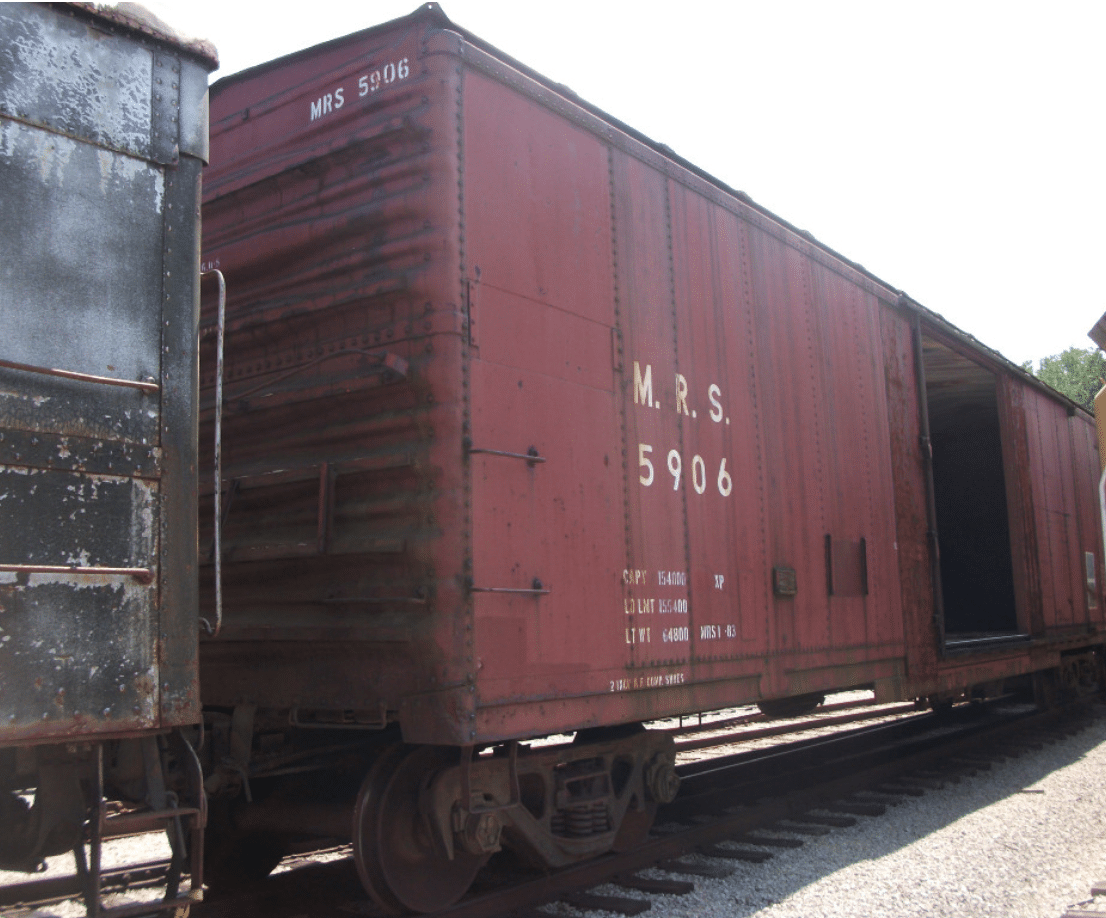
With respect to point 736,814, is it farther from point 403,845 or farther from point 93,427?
point 93,427

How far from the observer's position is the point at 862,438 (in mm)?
7535

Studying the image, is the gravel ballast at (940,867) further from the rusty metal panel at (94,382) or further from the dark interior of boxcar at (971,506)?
the dark interior of boxcar at (971,506)

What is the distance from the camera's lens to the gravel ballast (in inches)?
182

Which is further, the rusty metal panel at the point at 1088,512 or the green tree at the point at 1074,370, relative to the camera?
the green tree at the point at 1074,370

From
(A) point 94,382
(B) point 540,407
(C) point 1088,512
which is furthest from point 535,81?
(C) point 1088,512

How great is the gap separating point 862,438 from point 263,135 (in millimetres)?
4981

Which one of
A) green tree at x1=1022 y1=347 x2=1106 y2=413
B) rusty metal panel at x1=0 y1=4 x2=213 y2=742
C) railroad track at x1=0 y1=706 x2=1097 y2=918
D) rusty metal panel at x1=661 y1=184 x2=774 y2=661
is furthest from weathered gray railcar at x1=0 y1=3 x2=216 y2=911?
green tree at x1=1022 y1=347 x2=1106 y2=413

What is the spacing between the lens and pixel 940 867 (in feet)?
17.5

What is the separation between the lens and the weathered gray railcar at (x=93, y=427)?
2.67 meters

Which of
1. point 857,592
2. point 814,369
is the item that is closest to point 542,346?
point 814,369

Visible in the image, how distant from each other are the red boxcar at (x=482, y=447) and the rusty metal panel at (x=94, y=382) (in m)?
1.18

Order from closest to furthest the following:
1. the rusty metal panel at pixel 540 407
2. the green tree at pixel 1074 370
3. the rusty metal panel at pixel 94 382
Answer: the rusty metal panel at pixel 94 382 → the rusty metal panel at pixel 540 407 → the green tree at pixel 1074 370

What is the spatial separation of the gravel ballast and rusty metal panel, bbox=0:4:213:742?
9.11 ft

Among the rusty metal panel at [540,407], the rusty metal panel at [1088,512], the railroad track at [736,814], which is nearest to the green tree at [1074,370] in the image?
the rusty metal panel at [1088,512]
